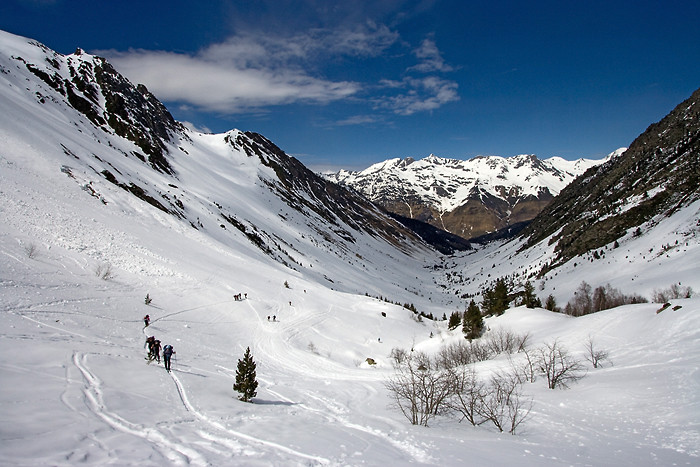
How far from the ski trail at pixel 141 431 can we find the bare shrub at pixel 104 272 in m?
19.4

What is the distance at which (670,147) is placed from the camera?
102m

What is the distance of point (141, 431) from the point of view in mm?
9047

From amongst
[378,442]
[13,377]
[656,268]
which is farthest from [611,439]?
[656,268]

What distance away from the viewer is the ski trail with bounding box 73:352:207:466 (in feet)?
25.3

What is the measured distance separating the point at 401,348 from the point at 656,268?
46977 mm

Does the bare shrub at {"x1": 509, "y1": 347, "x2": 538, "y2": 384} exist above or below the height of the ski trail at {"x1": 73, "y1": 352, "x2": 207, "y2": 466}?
above

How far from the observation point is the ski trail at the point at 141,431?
303 inches

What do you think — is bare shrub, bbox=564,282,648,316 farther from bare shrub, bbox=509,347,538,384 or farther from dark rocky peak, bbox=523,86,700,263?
bare shrub, bbox=509,347,538,384

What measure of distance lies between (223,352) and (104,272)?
42.7 feet

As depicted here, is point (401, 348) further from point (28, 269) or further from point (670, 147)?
point (670, 147)

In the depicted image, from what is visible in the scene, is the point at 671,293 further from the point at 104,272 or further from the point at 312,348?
the point at 104,272

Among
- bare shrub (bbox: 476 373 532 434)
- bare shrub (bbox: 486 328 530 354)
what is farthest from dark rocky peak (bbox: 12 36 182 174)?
bare shrub (bbox: 476 373 532 434)

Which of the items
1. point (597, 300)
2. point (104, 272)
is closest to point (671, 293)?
point (597, 300)

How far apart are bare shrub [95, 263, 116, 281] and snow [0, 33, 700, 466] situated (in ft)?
1.43
